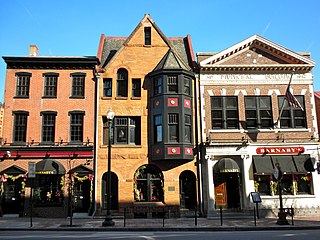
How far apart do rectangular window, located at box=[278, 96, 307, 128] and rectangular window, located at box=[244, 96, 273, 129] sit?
917 millimetres

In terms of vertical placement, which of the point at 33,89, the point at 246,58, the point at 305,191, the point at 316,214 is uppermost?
the point at 246,58

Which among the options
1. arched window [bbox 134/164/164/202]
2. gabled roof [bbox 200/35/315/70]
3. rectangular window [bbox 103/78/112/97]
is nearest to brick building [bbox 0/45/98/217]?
rectangular window [bbox 103/78/112/97]

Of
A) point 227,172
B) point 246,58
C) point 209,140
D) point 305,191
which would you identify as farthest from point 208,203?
point 246,58

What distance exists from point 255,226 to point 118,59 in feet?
51.4

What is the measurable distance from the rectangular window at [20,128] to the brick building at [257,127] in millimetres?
13382

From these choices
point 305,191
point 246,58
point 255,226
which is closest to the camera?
point 255,226

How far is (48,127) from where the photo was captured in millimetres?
24344

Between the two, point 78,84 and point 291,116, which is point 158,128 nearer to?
point 78,84

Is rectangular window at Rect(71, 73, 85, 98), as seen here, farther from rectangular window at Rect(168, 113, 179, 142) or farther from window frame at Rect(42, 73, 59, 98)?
rectangular window at Rect(168, 113, 179, 142)

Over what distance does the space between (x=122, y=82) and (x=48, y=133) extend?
685cm

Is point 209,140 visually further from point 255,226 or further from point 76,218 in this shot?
point 76,218

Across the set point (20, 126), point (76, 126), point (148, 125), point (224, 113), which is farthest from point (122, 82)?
point (20, 126)

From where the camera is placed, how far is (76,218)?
2231 centimetres

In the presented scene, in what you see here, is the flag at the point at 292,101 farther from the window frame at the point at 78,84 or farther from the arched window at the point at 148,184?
the window frame at the point at 78,84
